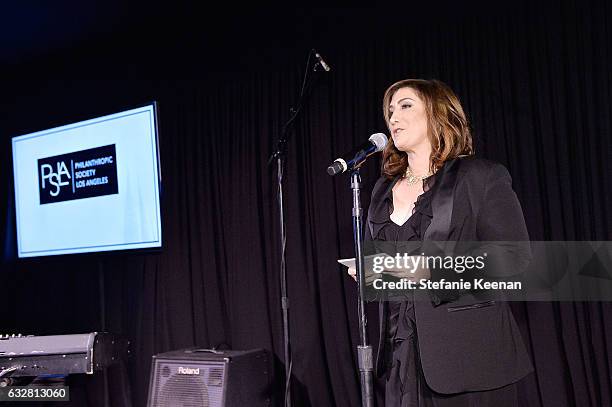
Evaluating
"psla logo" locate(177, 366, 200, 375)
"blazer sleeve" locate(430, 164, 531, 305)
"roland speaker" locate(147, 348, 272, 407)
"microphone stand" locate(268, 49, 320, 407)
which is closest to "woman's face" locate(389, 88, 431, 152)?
"blazer sleeve" locate(430, 164, 531, 305)

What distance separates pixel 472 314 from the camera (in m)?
1.90

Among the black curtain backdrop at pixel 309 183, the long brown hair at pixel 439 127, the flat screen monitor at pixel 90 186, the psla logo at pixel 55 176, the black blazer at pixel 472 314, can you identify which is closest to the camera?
the black blazer at pixel 472 314

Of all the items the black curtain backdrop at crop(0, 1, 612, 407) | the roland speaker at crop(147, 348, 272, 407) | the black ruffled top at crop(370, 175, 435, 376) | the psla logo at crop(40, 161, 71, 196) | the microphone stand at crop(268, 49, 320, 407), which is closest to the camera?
the black ruffled top at crop(370, 175, 435, 376)

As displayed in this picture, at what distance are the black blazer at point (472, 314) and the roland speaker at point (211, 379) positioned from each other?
4.42ft

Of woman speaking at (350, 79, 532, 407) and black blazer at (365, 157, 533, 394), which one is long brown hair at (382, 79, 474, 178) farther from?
black blazer at (365, 157, 533, 394)

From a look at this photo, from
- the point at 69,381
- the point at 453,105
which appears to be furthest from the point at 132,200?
the point at 453,105

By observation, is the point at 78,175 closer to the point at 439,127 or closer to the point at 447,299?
the point at 439,127

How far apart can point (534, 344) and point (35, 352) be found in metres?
2.49

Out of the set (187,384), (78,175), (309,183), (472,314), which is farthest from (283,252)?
(78,175)

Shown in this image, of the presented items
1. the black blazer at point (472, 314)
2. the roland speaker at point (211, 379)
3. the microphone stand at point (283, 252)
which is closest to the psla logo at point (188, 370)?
the roland speaker at point (211, 379)

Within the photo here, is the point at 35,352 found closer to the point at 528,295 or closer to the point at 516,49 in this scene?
the point at 528,295

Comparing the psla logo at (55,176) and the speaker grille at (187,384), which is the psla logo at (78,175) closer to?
the psla logo at (55,176)

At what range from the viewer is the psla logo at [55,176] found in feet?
13.6

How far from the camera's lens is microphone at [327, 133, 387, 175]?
75.1 inches
